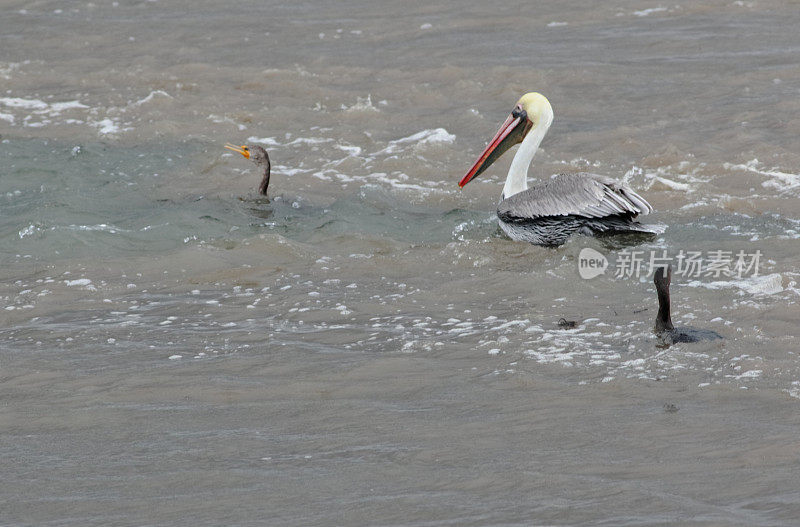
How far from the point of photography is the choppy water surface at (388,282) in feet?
12.1

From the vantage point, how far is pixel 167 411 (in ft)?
14.5

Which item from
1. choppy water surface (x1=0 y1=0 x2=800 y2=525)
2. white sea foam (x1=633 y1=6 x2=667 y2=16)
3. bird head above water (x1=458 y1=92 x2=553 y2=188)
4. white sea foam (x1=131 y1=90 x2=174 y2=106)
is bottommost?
choppy water surface (x1=0 y1=0 x2=800 y2=525)

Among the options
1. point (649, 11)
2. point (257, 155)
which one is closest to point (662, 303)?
point (257, 155)

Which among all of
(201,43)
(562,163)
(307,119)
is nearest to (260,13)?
(201,43)

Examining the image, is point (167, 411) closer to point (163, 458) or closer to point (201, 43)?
point (163, 458)

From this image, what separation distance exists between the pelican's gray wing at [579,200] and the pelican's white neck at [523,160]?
1.33 ft

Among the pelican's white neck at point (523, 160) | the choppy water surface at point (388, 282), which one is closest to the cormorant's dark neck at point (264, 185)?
the choppy water surface at point (388, 282)

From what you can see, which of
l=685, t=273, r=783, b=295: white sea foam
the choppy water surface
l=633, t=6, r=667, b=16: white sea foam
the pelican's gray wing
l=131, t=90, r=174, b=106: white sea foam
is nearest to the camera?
the choppy water surface

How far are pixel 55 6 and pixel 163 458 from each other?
1166 centimetres

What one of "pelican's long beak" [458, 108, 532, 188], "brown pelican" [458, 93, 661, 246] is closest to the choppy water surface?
"brown pelican" [458, 93, 661, 246]

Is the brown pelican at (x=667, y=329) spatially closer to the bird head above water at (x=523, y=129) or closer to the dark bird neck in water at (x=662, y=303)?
A: the dark bird neck in water at (x=662, y=303)

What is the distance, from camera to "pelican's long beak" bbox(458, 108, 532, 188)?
299 inches

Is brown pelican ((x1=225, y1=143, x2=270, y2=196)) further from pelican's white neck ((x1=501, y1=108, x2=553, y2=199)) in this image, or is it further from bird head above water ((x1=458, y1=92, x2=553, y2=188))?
pelican's white neck ((x1=501, y1=108, x2=553, y2=199))

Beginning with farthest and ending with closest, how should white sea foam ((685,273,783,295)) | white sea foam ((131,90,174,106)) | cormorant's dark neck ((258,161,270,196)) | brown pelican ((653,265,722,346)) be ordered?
white sea foam ((131,90,174,106))
cormorant's dark neck ((258,161,270,196))
white sea foam ((685,273,783,295))
brown pelican ((653,265,722,346))
